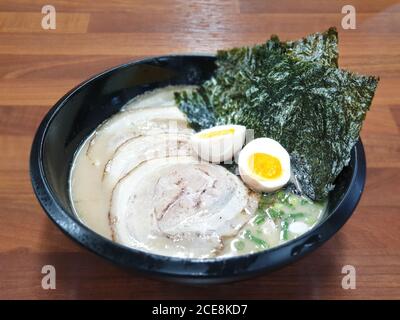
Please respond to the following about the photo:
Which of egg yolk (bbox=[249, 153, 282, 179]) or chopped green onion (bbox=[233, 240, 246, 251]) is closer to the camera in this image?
chopped green onion (bbox=[233, 240, 246, 251])

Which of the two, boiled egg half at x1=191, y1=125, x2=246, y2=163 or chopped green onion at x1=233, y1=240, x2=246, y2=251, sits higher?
boiled egg half at x1=191, y1=125, x2=246, y2=163

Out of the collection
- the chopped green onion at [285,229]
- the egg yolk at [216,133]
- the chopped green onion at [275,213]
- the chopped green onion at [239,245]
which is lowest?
the chopped green onion at [239,245]

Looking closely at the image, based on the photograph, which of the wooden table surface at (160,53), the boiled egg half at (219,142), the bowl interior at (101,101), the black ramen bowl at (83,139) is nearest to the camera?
the black ramen bowl at (83,139)

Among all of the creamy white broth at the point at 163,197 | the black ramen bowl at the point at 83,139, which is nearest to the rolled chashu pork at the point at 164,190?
the creamy white broth at the point at 163,197

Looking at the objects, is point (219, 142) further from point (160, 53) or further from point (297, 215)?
point (160, 53)

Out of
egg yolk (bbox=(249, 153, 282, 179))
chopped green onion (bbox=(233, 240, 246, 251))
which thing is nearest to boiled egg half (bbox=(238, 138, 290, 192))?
egg yolk (bbox=(249, 153, 282, 179))

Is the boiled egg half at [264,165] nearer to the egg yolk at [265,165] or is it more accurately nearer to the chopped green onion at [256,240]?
the egg yolk at [265,165]

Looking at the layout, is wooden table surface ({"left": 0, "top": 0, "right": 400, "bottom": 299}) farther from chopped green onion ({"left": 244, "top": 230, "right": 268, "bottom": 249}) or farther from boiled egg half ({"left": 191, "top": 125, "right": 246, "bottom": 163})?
boiled egg half ({"left": 191, "top": 125, "right": 246, "bottom": 163})

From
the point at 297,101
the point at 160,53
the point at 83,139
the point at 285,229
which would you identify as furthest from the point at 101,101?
the point at 285,229
